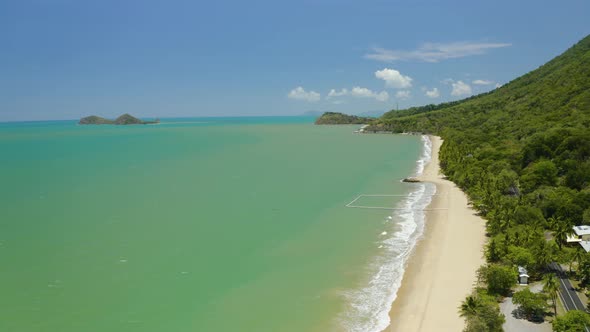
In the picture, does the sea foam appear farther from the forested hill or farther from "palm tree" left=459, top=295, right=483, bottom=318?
the forested hill

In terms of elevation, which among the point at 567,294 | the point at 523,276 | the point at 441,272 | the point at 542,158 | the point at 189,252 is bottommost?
the point at 189,252

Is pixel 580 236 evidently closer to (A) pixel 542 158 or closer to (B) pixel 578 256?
(B) pixel 578 256

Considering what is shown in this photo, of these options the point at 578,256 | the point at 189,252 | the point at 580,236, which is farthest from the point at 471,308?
the point at 189,252

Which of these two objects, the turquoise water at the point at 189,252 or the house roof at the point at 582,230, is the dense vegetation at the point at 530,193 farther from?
the turquoise water at the point at 189,252

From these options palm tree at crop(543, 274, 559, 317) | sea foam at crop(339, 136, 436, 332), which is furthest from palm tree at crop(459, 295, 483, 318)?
sea foam at crop(339, 136, 436, 332)

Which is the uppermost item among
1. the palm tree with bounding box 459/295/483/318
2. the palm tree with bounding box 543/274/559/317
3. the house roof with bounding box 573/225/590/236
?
the house roof with bounding box 573/225/590/236

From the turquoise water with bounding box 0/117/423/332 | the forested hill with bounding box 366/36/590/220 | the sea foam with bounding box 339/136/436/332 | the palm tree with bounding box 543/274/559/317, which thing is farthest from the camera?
the forested hill with bounding box 366/36/590/220

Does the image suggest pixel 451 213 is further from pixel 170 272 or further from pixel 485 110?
pixel 485 110

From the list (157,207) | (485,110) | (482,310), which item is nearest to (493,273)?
(482,310)
